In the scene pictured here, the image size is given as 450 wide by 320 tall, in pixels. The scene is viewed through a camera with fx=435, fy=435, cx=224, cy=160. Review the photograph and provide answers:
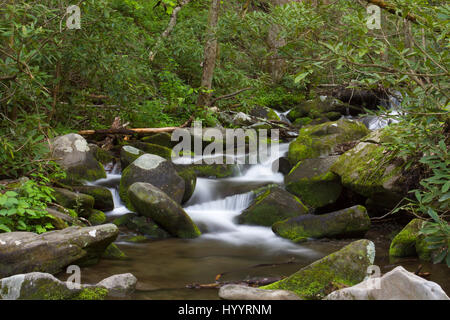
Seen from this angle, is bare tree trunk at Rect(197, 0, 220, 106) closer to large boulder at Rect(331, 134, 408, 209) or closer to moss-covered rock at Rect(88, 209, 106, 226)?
large boulder at Rect(331, 134, 408, 209)

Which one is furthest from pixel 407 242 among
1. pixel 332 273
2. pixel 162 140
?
pixel 162 140

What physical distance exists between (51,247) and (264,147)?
6478 millimetres

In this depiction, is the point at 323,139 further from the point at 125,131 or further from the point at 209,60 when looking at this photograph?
the point at 125,131

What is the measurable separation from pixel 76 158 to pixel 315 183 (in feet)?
13.1

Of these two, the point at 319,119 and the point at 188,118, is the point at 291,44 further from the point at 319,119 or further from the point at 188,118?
the point at 319,119

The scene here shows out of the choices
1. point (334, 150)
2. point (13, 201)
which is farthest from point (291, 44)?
point (334, 150)

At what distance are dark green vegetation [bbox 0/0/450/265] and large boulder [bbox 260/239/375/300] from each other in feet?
1.81

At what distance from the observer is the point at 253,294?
3.05m

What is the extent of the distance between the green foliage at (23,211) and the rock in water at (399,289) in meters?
3.30

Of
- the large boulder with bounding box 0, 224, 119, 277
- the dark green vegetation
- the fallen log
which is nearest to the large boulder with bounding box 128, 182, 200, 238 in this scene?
the dark green vegetation

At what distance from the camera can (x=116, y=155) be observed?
884 cm

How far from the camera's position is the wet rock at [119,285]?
138 inches

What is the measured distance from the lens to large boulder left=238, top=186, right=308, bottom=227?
6617 millimetres

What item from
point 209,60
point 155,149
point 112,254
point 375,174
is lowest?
point 112,254
